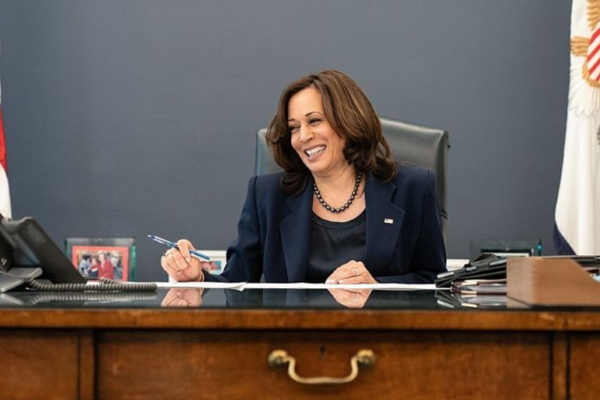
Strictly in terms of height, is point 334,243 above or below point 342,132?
below

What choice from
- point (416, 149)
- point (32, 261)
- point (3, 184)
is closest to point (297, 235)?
point (416, 149)

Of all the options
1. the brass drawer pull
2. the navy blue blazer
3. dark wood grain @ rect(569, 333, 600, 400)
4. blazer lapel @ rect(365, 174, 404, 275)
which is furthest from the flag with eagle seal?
the brass drawer pull

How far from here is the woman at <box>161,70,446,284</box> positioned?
2.47 metres

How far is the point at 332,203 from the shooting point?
8.45ft

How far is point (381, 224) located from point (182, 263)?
2.42 ft

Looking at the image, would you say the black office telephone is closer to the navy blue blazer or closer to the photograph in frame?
the navy blue blazer

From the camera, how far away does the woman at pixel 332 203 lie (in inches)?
97.2

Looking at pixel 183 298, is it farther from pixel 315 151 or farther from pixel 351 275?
pixel 315 151

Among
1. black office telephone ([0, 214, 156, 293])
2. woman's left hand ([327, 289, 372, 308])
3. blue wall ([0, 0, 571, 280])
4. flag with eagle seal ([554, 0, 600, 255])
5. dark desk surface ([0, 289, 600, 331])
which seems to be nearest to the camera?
dark desk surface ([0, 289, 600, 331])

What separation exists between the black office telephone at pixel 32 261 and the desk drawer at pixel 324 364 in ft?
1.25

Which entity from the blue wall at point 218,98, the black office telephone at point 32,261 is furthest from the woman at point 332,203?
the blue wall at point 218,98

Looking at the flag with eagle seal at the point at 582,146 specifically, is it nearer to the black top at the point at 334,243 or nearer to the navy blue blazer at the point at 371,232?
the navy blue blazer at the point at 371,232

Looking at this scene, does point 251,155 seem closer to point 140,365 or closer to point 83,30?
point 83,30

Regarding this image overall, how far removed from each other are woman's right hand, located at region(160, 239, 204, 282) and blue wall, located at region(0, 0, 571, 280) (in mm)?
1705
